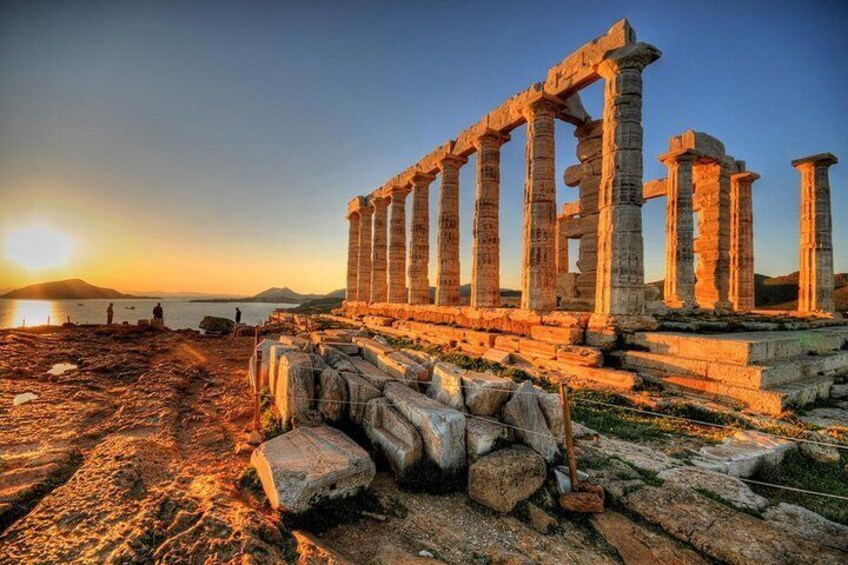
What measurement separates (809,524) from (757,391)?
4399 millimetres

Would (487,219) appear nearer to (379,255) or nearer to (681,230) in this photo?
(681,230)

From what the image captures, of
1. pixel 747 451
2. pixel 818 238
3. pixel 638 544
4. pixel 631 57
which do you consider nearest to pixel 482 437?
pixel 638 544

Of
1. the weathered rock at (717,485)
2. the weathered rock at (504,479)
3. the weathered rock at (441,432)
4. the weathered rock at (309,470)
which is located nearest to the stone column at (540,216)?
the weathered rock at (717,485)

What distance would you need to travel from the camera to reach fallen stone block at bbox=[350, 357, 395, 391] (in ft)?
19.4

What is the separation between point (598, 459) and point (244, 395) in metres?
6.89

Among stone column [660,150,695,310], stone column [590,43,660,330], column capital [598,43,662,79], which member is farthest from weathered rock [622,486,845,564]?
stone column [660,150,695,310]

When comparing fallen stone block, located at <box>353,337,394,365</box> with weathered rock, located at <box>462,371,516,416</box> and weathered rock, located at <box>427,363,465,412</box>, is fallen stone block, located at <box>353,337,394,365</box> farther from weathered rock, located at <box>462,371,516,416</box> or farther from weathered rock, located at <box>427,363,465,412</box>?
weathered rock, located at <box>462,371,516,416</box>

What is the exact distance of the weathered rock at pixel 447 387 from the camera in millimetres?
5172

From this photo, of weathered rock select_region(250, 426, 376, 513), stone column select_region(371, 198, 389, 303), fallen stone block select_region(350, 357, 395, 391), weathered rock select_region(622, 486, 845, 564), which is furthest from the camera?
stone column select_region(371, 198, 389, 303)

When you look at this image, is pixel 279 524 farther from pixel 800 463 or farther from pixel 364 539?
pixel 800 463

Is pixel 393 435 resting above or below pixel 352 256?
below

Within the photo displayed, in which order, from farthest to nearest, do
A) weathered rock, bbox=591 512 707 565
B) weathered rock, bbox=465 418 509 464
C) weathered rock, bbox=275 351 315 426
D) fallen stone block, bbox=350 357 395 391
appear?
1. fallen stone block, bbox=350 357 395 391
2. weathered rock, bbox=275 351 315 426
3. weathered rock, bbox=465 418 509 464
4. weathered rock, bbox=591 512 707 565

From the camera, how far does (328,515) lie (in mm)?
3480

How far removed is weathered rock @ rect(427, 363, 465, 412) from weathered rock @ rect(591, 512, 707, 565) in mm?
2004
